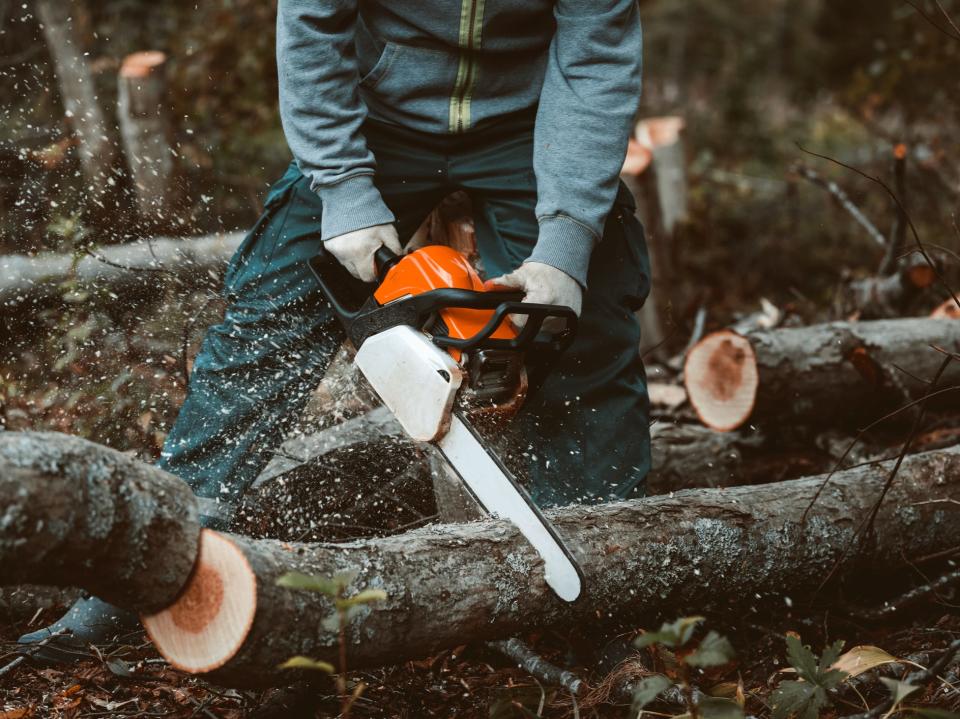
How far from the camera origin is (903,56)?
621 cm

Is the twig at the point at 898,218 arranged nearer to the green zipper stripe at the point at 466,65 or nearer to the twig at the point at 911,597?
the twig at the point at 911,597

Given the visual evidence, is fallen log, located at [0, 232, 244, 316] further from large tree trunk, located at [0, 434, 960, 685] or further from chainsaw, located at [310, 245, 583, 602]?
large tree trunk, located at [0, 434, 960, 685]

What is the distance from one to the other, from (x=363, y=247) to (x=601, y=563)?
0.89 m

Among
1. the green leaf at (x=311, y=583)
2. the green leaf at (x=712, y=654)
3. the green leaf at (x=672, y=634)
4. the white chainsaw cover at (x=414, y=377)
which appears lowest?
the white chainsaw cover at (x=414, y=377)

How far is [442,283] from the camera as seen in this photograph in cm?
200

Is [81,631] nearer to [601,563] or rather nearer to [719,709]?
[601,563]

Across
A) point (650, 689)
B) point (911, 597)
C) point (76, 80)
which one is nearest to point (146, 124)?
point (76, 80)

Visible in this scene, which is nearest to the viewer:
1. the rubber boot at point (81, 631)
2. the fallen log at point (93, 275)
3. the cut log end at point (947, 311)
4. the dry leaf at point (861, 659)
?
the dry leaf at point (861, 659)

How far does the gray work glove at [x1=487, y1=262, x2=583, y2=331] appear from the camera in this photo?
6.77 feet

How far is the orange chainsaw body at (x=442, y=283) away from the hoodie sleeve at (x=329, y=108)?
0.47 feet

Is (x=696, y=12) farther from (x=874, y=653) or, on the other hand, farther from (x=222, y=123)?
(x=874, y=653)

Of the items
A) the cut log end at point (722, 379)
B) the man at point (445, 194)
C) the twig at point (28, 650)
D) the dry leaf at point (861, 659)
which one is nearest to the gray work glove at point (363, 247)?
the man at point (445, 194)

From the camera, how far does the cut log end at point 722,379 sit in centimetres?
325

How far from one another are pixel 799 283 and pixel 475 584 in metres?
4.66
